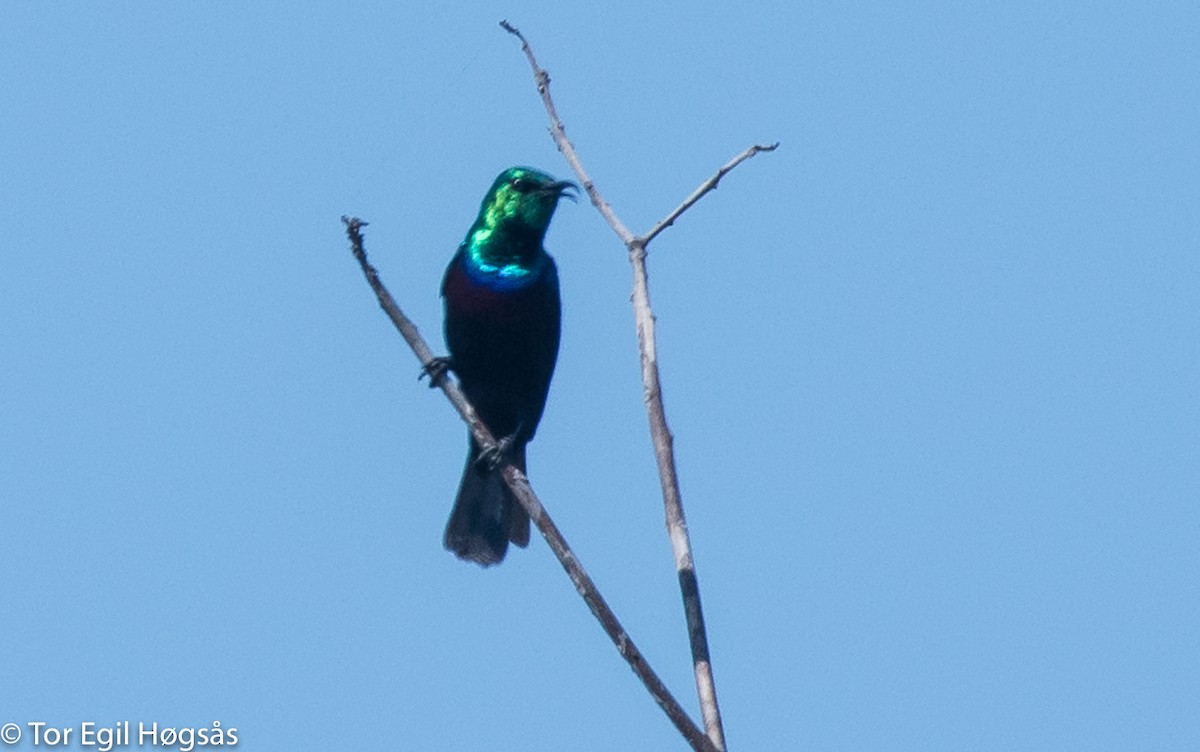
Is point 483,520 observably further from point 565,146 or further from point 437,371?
point 565,146

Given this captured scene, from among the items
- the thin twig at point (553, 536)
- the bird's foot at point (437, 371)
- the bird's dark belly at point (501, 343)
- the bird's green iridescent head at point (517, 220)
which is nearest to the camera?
the thin twig at point (553, 536)

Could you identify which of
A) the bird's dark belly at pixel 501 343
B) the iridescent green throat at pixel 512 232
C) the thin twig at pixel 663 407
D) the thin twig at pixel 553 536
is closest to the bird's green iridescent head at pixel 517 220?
the iridescent green throat at pixel 512 232

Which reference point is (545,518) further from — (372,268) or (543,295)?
(543,295)

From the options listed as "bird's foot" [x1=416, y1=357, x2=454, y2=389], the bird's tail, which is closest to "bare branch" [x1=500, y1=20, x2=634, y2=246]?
"bird's foot" [x1=416, y1=357, x2=454, y2=389]

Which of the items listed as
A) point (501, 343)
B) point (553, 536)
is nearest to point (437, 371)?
point (501, 343)

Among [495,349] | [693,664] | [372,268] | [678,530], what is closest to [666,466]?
[678,530]

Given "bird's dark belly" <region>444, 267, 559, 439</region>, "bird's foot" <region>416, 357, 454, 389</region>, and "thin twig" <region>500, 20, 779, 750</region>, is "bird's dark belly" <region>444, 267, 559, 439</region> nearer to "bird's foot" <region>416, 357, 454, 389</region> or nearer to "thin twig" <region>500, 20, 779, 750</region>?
"bird's foot" <region>416, 357, 454, 389</region>

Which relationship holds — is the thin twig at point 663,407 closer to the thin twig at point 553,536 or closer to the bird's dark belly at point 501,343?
the thin twig at point 553,536
